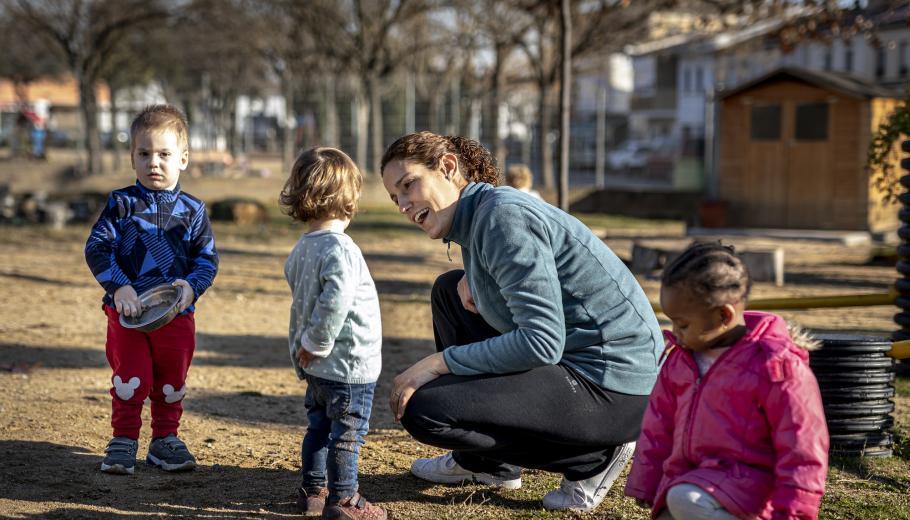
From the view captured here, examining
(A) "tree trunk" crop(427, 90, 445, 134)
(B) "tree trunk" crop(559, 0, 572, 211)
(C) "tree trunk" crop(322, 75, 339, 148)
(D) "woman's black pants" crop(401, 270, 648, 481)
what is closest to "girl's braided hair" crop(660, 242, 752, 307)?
(D) "woman's black pants" crop(401, 270, 648, 481)

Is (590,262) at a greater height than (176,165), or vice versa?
(176,165)

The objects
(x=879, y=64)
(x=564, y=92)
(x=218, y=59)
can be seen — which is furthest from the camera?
(x=218, y=59)

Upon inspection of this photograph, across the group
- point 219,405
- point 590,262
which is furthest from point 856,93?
point 590,262

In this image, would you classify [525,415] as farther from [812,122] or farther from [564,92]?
[812,122]

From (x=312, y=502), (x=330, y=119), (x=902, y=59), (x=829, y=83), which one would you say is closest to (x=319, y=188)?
(x=312, y=502)

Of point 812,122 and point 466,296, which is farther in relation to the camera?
point 812,122

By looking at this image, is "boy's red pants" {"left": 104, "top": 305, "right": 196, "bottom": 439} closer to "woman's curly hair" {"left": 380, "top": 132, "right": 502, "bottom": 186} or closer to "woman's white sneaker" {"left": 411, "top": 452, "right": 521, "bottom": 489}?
"woman's white sneaker" {"left": 411, "top": 452, "right": 521, "bottom": 489}

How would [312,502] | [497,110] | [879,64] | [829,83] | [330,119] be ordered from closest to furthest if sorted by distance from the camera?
[312,502]
[829,83]
[497,110]
[330,119]
[879,64]

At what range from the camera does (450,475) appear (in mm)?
4484

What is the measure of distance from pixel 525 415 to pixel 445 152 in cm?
92

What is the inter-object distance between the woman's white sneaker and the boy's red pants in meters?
1.09

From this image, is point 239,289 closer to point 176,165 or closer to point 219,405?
point 219,405

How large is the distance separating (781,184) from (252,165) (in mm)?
21945

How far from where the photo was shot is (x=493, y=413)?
3793 millimetres
